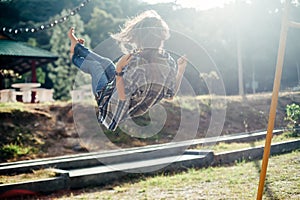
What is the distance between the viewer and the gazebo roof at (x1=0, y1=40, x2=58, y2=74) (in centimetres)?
1238

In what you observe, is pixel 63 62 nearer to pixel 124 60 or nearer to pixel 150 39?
pixel 150 39

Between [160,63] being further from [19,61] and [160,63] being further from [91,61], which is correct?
[19,61]

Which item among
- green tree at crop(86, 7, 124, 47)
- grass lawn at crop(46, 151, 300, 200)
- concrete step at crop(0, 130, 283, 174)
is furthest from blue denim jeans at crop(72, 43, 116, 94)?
green tree at crop(86, 7, 124, 47)

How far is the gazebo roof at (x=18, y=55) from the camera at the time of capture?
12.4 m

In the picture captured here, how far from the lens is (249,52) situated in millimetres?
19688

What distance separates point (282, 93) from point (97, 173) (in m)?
5.76

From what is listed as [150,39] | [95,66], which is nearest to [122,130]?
[95,66]

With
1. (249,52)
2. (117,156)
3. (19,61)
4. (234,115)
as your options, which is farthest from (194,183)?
(249,52)

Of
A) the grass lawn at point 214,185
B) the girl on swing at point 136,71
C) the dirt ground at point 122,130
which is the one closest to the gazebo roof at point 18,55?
the dirt ground at point 122,130

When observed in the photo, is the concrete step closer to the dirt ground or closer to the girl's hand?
the dirt ground

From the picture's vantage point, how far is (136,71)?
126 inches

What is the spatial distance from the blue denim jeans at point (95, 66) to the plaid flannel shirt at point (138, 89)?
0.43ft

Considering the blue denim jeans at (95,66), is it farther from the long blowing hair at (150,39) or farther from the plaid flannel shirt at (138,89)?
the long blowing hair at (150,39)

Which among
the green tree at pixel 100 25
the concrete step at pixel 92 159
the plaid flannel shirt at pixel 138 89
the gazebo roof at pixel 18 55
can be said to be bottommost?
the concrete step at pixel 92 159
